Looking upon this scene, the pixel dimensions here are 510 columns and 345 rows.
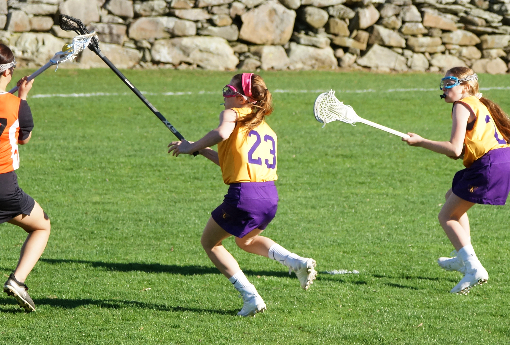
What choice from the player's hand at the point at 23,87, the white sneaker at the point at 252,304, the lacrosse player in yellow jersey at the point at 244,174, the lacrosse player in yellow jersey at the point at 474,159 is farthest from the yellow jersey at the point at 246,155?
the lacrosse player in yellow jersey at the point at 474,159

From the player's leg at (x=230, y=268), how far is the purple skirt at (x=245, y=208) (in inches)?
3.5

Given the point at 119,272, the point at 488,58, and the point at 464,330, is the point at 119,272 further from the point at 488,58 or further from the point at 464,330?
the point at 488,58

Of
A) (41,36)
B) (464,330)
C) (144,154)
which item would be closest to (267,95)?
(464,330)

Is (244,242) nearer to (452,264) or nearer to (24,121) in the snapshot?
(24,121)

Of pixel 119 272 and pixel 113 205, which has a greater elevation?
pixel 119 272

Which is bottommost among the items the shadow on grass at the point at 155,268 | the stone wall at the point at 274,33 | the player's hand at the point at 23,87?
the stone wall at the point at 274,33

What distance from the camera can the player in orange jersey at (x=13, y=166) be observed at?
4.46 meters

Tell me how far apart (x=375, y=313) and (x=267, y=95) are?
1.71 metres

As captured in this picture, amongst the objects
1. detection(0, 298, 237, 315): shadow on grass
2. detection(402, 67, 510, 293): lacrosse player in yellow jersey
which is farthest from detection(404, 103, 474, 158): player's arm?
detection(0, 298, 237, 315): shadow on grass

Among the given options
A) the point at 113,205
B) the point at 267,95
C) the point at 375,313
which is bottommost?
the point at 113,205

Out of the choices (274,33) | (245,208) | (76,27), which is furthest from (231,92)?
(274,33)

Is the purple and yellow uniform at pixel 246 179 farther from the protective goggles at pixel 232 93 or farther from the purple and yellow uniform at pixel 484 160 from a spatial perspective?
the purple and yellow uniform at pixel 484 160

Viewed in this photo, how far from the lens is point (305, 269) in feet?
15.1

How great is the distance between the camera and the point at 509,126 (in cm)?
538
